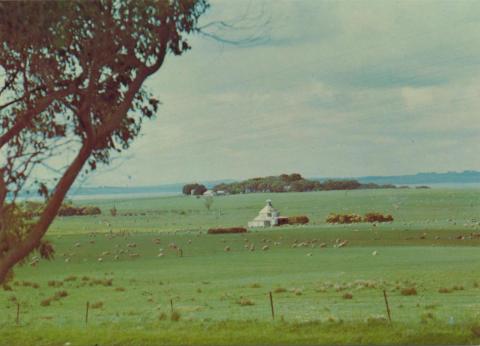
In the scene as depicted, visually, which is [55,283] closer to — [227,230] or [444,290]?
[444,290]

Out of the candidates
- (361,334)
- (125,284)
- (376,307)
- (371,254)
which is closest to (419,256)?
(371,254)

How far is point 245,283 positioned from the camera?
146 ft

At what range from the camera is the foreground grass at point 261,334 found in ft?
78.5

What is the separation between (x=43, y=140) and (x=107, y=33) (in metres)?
3.64

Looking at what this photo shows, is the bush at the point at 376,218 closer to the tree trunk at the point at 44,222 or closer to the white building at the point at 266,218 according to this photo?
the white building at the point at 266,218

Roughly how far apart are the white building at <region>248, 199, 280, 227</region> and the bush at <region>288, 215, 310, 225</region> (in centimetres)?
144

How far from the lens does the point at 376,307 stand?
3130 cm

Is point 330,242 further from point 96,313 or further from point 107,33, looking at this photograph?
point 107,33

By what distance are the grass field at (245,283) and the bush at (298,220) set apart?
1.04 meters

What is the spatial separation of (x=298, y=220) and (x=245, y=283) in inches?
1873

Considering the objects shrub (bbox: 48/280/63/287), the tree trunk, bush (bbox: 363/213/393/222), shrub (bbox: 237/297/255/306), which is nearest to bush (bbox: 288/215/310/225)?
bush (bbox: 363/213/393/222)

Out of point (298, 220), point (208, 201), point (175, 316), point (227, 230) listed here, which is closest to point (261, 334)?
point (175, 316)

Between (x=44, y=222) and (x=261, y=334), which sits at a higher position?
(x=44, y=222)

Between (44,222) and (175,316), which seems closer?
(44,222)
